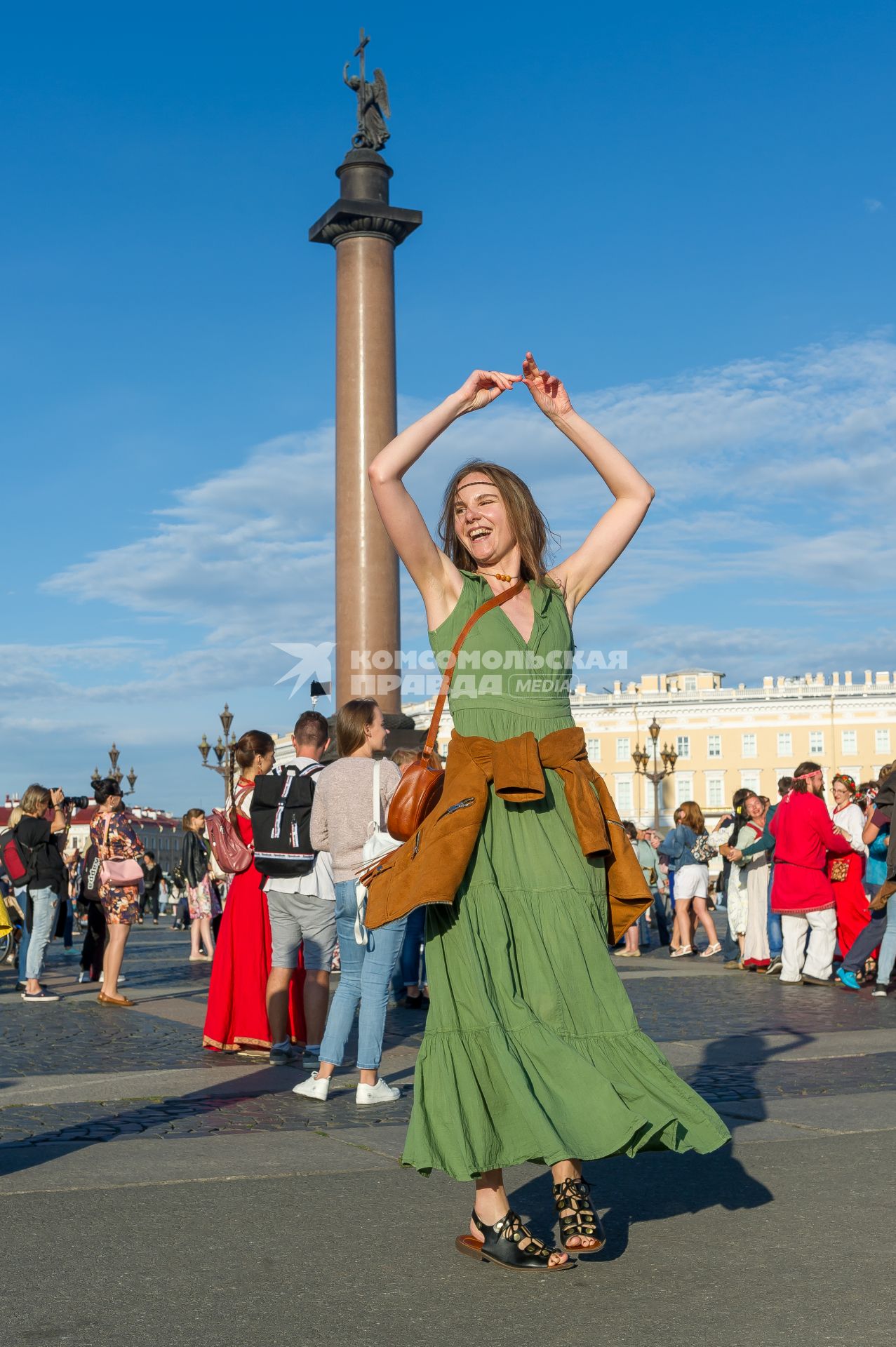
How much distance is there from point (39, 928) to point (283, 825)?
4.91 meters

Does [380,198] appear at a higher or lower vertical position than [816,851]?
higher

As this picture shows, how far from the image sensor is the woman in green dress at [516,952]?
3.52 meters

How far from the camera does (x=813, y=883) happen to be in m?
12.9

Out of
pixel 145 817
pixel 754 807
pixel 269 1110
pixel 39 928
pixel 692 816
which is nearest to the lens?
pixel 269 1110

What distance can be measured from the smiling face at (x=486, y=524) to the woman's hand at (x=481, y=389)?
0.58 feet

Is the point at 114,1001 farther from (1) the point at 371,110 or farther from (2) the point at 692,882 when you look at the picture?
(1) the point at 371,110

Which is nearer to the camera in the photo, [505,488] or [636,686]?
[505,488]

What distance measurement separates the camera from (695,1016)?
33.1ft

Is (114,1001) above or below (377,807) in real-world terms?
below

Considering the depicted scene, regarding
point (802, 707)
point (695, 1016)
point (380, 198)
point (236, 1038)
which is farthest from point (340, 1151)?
point (802, 707)

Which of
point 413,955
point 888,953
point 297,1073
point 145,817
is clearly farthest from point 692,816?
point 145,817

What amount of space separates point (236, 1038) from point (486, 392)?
17.7 ft

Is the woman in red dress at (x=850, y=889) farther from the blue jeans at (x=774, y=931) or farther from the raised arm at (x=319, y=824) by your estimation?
the raised arm at (x=319, y=824)

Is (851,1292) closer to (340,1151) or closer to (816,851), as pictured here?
(340,1151)
